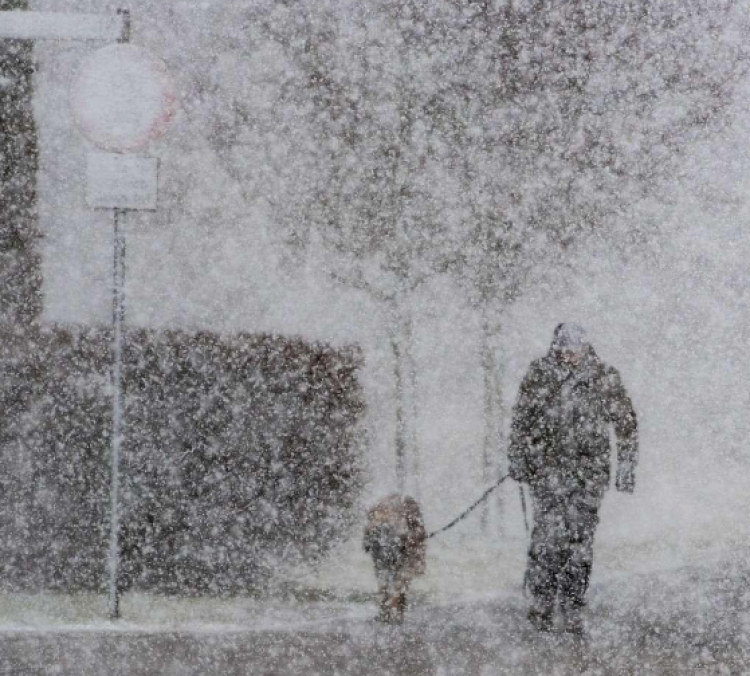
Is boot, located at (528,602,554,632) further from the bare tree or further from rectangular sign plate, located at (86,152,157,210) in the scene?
the bare tree

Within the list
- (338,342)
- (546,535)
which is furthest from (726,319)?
(546,535)

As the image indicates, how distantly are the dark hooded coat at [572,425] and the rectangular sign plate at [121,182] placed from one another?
8.14 feet

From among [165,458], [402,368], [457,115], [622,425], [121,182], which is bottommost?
[165,458]

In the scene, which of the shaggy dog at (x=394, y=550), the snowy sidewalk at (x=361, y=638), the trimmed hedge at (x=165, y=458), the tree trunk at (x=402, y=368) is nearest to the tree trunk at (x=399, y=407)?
the tree trunk at (x=402, y=368)

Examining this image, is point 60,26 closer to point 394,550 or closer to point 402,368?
point 394,550

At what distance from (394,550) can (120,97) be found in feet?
10.0

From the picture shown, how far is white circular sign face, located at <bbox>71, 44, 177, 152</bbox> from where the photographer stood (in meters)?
6.96

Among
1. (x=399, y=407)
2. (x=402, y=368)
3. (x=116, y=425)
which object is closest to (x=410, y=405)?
(x=399, y=407)

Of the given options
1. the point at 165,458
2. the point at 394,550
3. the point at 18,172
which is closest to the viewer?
the point at 394,550

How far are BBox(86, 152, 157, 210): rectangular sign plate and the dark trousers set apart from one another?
9.42 ft

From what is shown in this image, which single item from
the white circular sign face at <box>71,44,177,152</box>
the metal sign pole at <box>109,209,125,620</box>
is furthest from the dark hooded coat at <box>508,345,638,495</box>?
the white circular sign face at <box>71,44,177,152</box>

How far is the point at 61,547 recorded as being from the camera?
27.4 ft

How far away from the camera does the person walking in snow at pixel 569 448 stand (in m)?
6.84

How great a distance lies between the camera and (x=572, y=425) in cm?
684
